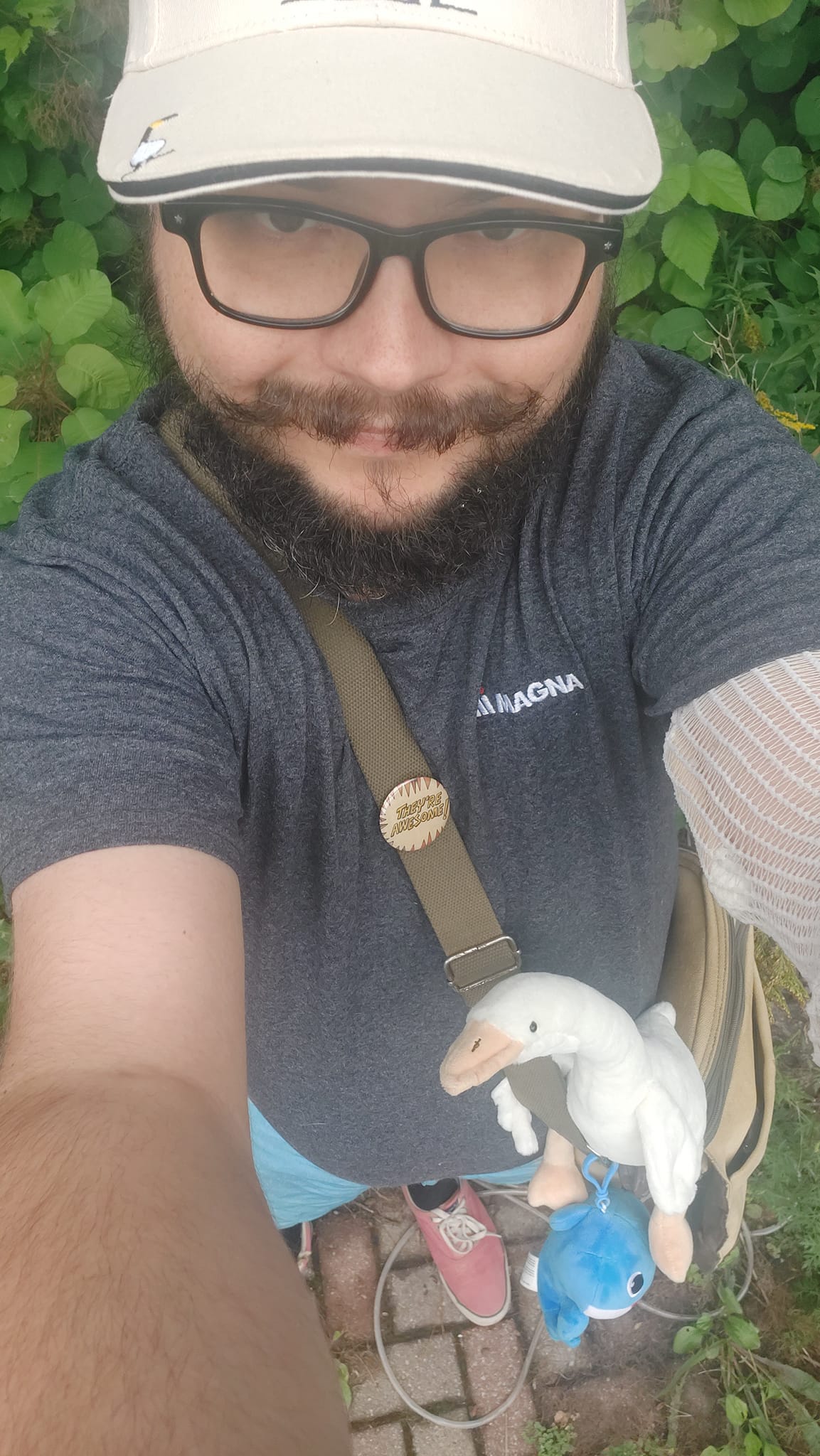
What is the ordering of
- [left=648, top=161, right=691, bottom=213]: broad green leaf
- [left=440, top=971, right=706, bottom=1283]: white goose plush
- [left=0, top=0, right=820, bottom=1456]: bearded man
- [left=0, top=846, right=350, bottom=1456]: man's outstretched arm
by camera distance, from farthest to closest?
1. [left=648, top=161, right=691, bottom=213]: broad green leaf
2. [left=440, top=971, right=706, bottom=1283]: white goose plush
3. [left=0, top=0, right=820, bottom=1456]: bearded man
4. [left=0, top=846, right=350, bottom=1456]: man's outstretched arm

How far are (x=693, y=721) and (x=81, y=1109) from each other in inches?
36.3

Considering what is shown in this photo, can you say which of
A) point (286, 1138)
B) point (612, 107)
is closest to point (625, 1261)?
point (286, 1138)

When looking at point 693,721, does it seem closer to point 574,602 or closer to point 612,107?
point 574,602

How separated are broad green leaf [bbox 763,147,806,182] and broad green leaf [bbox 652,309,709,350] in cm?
39

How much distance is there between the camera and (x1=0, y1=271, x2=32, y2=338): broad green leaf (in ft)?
6.75

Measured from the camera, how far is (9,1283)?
0.76 metres

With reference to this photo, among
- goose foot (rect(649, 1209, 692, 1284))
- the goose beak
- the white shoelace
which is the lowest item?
the white shoelace

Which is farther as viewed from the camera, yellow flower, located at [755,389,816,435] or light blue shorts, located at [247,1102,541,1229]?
yellow flower, located at [755,389,816,435]

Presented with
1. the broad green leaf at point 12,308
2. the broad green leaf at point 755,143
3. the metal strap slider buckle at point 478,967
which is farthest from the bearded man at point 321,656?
the broad green leaf at point 755,143

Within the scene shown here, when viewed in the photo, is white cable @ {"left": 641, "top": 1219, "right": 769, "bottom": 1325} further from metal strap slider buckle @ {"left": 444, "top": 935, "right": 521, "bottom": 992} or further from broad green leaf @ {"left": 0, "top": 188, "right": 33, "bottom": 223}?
broad green leaf @ {"left": 0, "top": 188, "right": 33, "bottom": 223}

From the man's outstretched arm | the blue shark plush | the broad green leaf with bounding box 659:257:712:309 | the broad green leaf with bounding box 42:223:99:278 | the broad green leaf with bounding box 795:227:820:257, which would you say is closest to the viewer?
the man's outstretched arm

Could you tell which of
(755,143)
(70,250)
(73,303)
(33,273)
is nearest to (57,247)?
(70,250)

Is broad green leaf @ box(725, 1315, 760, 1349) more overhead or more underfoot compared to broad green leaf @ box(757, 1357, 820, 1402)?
more overhead

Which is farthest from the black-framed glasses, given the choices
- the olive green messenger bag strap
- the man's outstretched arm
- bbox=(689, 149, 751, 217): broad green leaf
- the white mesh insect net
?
bbox=(689, 149, 751, 217): broad green leaf
